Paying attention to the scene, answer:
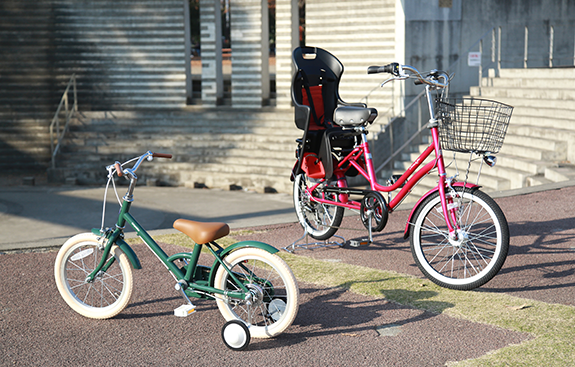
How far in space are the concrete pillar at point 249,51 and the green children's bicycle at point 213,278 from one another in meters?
12.2

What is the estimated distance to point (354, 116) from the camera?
519 cm

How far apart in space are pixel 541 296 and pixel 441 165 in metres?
1.12

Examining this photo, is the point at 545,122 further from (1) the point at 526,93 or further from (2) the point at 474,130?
(2) the point at 474,130

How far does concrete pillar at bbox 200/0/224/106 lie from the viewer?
16.2 meters

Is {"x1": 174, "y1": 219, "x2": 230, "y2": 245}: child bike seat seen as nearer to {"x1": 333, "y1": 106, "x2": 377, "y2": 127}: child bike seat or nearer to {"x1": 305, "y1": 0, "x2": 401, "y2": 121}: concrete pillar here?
{"x1": 333, "y1": 106, "x2": 377, "y2": 127}: child bike seat

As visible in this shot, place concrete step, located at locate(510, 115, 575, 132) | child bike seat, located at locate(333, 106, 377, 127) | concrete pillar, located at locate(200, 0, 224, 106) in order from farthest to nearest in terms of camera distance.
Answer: concrete pillar, located at locate(200, 0, 224, 106) < concrete step, located at locate(510, 115, 575, 132) < child bike seat, located at locate(333, 106, 377, 127)

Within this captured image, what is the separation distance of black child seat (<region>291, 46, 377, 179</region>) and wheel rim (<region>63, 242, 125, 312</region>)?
203 centimetres

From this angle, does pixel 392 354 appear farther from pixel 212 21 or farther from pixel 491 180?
pixel 212 21

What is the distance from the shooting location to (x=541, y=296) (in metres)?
4.27

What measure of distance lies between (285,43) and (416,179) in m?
11.7

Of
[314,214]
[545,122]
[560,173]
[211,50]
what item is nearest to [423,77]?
[314,214]

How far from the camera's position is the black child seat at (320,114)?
527cm

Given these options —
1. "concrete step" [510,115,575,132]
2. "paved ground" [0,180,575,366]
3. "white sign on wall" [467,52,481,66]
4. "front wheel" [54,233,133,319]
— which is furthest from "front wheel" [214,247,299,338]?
"white sign on wall" [467,52,481,66]

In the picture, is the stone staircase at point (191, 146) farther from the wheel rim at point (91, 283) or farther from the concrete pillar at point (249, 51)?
the wheel rim at point (91, 283)
